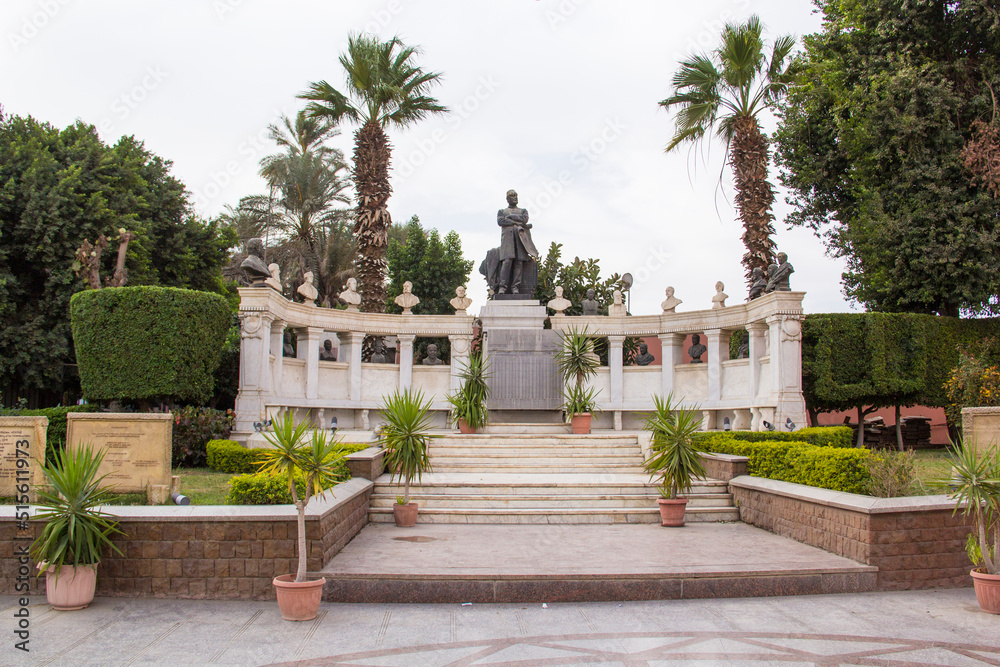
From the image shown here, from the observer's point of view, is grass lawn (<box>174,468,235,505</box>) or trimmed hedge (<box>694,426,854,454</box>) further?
trimmed hedge (<box>694,426,854,454</box>)

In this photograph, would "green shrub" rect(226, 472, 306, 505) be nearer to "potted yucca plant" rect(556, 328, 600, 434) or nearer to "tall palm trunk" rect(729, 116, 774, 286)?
"potted yucca plant" rect(556, 328, 600, 434)

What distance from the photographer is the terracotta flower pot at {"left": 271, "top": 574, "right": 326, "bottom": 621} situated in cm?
601

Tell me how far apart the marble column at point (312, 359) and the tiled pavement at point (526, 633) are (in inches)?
475

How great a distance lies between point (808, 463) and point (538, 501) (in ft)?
12.4

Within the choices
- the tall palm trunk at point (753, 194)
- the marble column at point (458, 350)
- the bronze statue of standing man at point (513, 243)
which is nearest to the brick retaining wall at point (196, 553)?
the marble column at point (458, 350)

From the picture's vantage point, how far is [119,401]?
14.8 metres

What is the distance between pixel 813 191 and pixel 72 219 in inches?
862

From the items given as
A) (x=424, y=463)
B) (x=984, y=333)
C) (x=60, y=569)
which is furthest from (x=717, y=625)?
(x=984, y=333)

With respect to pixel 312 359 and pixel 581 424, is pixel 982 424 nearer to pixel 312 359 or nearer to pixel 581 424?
pixel 581 424

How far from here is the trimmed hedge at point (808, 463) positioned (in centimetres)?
856

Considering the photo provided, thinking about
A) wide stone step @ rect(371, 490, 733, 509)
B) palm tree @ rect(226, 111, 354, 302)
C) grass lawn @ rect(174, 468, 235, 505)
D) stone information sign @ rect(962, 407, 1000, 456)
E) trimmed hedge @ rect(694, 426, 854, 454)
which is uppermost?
palm tree @ rect(226, 111, 354, 302)

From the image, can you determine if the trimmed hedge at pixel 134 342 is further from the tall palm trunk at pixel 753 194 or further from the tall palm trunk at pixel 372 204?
the tall palm trunk at pixel 753 194

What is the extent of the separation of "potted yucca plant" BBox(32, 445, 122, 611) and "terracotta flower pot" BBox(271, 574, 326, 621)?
1.56 m

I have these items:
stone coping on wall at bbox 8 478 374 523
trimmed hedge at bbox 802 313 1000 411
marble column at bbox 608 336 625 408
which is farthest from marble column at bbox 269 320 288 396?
trimmed hedge at bbox 802 313 1000 411
